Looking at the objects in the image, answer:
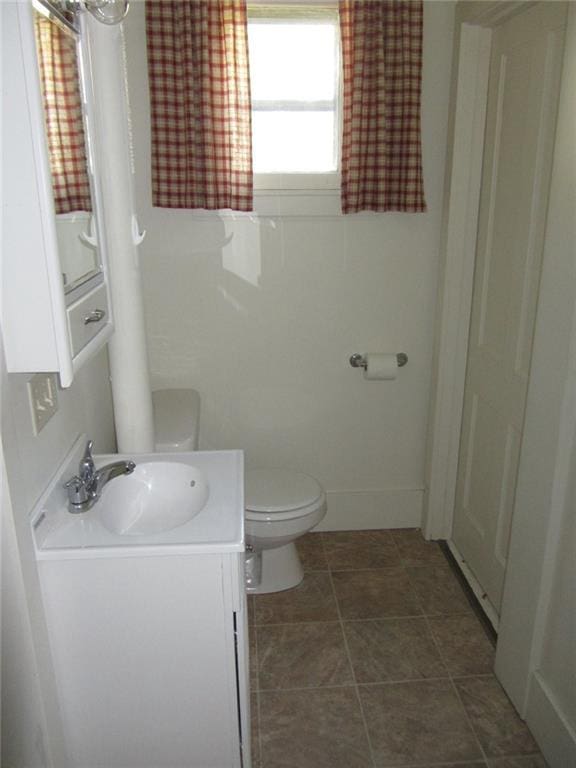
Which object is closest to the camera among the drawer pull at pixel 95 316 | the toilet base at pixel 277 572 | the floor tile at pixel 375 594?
the drawer pull at pixel 95 316

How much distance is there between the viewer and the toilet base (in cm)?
246


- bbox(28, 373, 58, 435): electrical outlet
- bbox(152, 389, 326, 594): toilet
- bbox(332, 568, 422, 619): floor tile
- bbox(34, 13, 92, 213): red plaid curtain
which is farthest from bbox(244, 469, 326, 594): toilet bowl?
bbox(34, 13, 92, 213): red plaid curtain

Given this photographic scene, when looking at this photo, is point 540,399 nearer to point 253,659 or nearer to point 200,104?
point 253,659

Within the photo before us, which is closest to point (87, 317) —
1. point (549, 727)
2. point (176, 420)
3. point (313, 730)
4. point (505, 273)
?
point (176, 420)

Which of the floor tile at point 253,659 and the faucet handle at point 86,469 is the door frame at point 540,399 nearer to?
the floor tile at point 253,659

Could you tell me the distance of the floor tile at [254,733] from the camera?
1.75 meters

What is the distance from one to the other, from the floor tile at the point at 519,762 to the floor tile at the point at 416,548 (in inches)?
37.9

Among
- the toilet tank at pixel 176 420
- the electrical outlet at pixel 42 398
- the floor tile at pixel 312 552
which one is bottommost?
the floor tile at pixel 312 552

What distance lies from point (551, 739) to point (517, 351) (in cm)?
117

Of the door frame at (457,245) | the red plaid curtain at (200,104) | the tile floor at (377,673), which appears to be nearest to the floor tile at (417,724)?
the tile floor at (377,673)

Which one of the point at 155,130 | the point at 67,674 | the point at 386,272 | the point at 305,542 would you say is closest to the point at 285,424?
the point at 305,542

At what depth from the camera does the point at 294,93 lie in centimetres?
239

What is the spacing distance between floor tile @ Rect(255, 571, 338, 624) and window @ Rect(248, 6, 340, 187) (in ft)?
5.38

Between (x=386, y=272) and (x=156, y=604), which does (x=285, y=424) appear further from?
(x=156, y=604)
